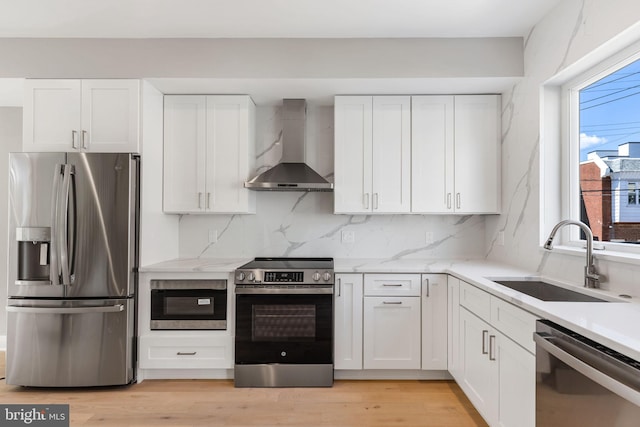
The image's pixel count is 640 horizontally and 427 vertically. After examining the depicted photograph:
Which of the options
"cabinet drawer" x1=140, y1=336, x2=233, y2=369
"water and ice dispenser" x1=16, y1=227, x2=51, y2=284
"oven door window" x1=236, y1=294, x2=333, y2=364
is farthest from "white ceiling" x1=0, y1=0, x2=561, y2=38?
"cabinet drawer" x1=140, y1=336, x2=233, y2=369

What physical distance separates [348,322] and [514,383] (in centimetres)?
130

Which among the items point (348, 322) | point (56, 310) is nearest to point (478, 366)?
point (348, 322)

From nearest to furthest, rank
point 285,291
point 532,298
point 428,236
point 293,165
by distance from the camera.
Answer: point 532,298 < point 285,291 < point 293,165 < point 428,236

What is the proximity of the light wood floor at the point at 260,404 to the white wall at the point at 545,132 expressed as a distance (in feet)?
3.71

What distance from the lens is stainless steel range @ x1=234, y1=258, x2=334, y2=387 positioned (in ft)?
9.27

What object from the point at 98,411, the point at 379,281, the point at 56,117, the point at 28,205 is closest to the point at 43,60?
the point at 56,117

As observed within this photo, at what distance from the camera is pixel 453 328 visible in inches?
109

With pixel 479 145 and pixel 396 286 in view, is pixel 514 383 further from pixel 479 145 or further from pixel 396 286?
pixel 479 145

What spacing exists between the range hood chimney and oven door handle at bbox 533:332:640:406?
79.1 inches

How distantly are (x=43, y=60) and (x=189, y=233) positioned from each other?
1727 millimetres

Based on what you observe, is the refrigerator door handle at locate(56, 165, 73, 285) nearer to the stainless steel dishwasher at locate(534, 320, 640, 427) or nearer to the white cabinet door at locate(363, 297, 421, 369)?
the white cabinet door at locate(363, 297, 421, 369)

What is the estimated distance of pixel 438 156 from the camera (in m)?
3.24

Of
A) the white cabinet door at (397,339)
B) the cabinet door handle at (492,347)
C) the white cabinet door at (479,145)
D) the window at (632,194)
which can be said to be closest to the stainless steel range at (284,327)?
the white cabinet door at (397,339)

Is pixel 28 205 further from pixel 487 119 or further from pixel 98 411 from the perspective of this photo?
pixel 487 119
